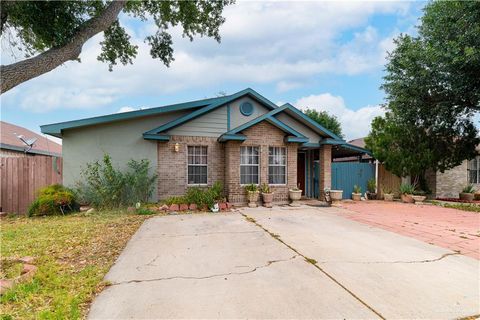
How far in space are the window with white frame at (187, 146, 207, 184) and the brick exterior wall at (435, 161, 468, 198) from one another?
14778 mm

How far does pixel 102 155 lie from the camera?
Answer: 400 inches

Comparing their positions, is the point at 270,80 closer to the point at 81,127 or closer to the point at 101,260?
the point at 81,127

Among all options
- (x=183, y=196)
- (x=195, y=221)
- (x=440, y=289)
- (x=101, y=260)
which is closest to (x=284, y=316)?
(x=440, y=289)

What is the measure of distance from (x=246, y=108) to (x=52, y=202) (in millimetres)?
8461

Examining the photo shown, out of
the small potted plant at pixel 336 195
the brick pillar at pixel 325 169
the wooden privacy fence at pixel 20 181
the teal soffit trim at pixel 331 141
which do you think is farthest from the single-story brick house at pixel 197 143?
the small potted plant at pixel 336 195

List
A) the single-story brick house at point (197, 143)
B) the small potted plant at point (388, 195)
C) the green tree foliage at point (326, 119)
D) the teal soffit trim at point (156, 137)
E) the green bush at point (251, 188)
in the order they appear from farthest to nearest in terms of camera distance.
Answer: the green tree foliage at point (326, 119) → the small potted plant at point (388, 195) → the green bush at point (251, 188) → the teal soffit trim at point (156, 137) → the single-story brick house at point (197, 143)

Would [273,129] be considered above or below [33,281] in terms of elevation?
above

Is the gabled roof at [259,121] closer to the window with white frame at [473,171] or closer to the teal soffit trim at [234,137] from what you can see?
the teal soffit trim at [234,137]

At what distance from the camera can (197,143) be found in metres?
11.1

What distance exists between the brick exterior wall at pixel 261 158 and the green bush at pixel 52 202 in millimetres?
5863

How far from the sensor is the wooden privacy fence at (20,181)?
361 inches

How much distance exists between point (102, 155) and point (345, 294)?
32.6 ft

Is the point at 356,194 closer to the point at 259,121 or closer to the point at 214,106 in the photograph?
the point at 259,121

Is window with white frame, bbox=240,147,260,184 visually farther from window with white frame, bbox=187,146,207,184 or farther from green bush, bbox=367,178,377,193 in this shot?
green bush, bbox=367,178,377,193
